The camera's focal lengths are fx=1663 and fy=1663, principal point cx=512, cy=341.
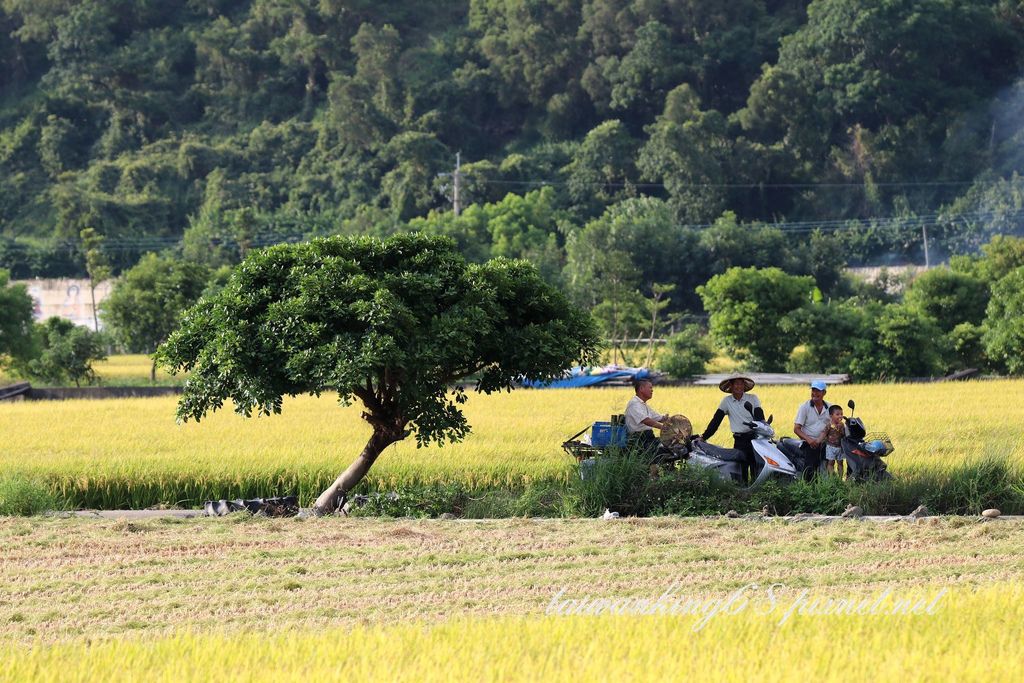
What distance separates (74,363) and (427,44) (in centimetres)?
5679

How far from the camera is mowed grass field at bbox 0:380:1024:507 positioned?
16.4m

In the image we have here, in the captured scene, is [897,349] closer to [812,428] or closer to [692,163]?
[812,428]

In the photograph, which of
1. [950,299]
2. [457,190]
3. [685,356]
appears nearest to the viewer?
[685,356]

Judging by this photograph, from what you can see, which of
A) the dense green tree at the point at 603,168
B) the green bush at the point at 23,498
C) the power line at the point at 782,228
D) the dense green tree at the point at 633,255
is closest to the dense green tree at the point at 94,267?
the power line at the point at 782,228

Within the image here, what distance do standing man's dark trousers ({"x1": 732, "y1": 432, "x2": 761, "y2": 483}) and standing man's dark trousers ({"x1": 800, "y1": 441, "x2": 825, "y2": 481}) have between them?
1.53 feet

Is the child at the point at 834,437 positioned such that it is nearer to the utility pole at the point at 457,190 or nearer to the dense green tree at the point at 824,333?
the dense green tree at the point at 824,333

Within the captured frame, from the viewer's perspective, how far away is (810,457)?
1516 cm

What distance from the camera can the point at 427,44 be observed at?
92.9 metres

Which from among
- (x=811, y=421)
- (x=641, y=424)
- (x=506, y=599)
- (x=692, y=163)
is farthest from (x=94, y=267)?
(x=506, y=599)

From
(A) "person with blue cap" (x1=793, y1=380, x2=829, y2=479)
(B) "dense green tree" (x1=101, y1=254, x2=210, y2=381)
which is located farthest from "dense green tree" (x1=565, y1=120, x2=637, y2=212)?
(A) "person with blue cap" (x1=793, y1=380, x2=829, y2=479)

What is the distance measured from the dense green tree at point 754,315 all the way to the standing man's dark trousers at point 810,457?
25.2 m

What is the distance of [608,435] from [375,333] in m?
2.34

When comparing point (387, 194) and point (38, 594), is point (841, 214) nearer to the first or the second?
point (387, 194)

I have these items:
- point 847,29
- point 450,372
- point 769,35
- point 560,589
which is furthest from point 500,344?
point 769,35
